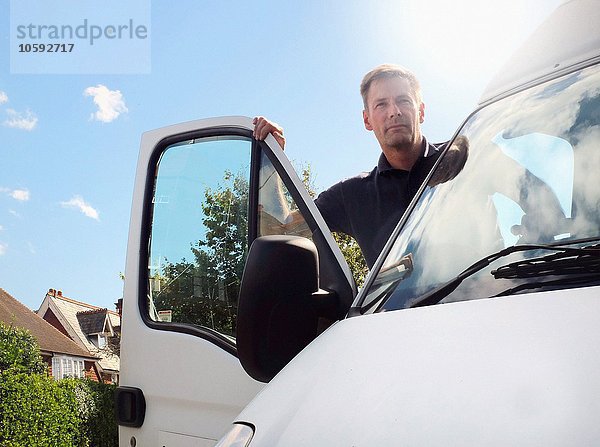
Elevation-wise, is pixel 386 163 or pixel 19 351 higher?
pixel 386 163

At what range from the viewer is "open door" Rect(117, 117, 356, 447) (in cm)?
275

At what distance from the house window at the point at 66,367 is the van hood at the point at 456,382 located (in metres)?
37.4

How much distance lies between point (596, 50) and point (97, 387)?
1741 cm

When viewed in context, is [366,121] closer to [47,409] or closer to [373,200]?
[373,200]

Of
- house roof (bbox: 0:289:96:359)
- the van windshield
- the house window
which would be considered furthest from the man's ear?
the house window

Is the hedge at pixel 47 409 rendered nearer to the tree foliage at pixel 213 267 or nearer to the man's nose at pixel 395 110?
the tree foliage at pixel 213 267

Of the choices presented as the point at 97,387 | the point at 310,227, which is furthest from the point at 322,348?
the point at 97,387

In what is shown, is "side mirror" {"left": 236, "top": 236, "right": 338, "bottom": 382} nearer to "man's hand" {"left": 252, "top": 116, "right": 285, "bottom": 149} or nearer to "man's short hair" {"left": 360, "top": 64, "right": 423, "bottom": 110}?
"man's hand" {"left": 252, "top": 116, "right": 285, "bottom": 149}

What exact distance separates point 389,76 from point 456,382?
2376 mm

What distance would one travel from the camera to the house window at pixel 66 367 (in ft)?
121

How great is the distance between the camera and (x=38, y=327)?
38.0 meters

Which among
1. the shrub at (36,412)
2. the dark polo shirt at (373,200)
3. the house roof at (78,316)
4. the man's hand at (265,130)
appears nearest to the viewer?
the man's hand at (265,130)

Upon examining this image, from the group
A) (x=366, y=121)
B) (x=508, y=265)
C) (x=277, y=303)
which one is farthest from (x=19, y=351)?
(x=508, y=265)

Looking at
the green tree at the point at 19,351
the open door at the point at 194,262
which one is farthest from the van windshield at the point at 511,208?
the green tree at the point at 19,351
